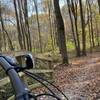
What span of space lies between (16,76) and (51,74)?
11.4 m

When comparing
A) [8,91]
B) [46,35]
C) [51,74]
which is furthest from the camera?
[46,35]

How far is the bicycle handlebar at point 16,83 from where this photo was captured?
1252mm

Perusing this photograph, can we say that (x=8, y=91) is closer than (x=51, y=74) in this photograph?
Yes

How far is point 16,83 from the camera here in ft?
4.41

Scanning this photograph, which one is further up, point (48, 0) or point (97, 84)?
point (48, 0)

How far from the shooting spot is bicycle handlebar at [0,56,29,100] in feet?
4.11

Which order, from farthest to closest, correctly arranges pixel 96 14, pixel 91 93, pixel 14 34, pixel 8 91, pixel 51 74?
pixel 14 34
pixel 96 14
pixel 51 74
pixel 91 93
pixel 8 91

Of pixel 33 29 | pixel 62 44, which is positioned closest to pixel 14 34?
pixel 33 29

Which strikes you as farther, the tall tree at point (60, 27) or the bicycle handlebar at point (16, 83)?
the tall tree at point (60, 27)

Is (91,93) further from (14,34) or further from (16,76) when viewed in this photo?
(14,34)

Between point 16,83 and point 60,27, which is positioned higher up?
point 60,27

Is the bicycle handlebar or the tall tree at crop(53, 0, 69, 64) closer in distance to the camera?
the bicycle handlebar

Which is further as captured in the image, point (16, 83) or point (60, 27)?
point (60, 27)

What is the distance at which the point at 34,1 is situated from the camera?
1972 inches
